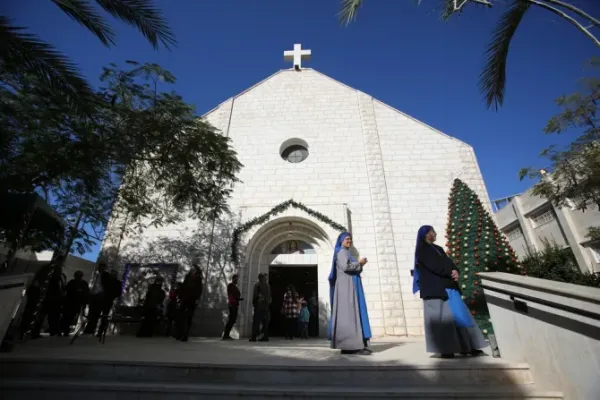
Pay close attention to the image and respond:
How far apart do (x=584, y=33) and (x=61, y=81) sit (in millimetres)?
7074

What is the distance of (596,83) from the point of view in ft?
18.4

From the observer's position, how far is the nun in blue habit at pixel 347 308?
13.1ft

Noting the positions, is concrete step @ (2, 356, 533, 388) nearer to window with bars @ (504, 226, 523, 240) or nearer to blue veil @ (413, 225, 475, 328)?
blue veil @ (413, 225, 475, 328)

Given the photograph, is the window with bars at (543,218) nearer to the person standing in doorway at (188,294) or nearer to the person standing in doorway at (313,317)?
→ the person standing in doorway at (313,317)

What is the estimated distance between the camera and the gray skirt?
3490 millimetres

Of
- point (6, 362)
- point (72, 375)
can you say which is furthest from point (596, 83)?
point (6, 362)

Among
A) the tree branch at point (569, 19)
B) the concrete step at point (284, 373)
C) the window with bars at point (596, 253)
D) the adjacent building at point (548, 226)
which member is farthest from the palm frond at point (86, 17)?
the window with bars at point (596, 253)

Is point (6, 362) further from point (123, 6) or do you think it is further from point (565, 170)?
point (565, 170)

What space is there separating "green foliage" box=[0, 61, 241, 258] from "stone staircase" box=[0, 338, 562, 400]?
10.1 ft

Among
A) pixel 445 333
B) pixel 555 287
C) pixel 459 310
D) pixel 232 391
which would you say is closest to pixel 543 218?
pixel 459 310

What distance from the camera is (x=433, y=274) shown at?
3.78 meters

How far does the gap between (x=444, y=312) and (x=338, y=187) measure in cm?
641

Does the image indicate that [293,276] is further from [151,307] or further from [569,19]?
[569,19]

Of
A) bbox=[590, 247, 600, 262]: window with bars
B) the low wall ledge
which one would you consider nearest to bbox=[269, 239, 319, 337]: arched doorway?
the low wall ledge
